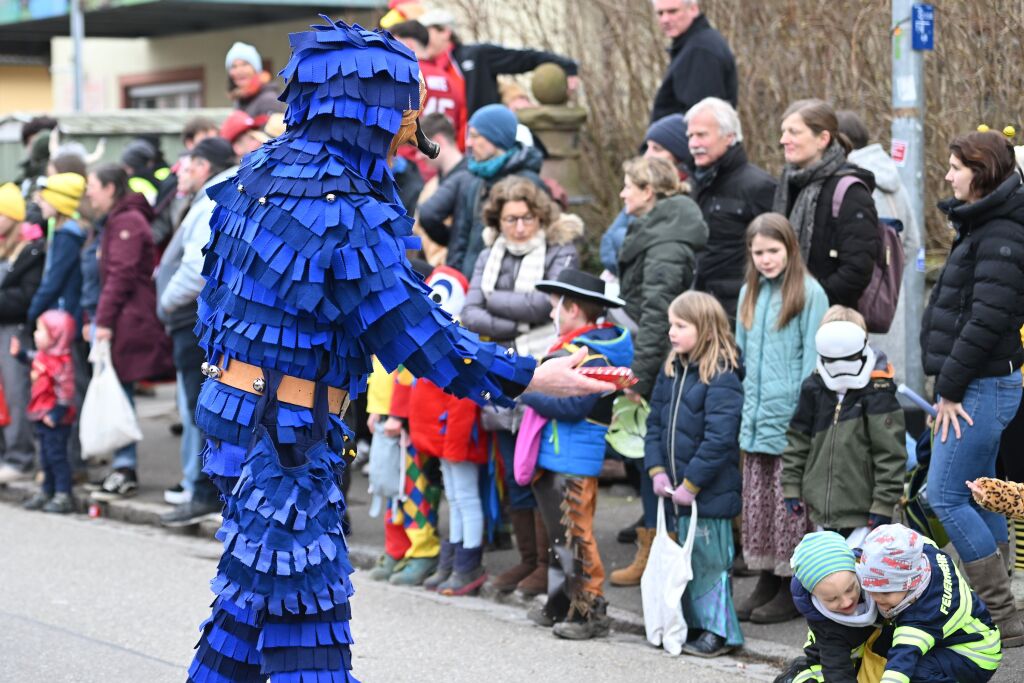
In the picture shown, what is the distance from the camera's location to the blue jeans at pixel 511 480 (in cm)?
776

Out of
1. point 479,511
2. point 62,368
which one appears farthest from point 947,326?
point 62,368

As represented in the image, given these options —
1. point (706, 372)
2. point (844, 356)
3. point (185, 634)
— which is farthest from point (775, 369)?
point (185, 634)

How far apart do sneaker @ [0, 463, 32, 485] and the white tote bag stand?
6.36 m

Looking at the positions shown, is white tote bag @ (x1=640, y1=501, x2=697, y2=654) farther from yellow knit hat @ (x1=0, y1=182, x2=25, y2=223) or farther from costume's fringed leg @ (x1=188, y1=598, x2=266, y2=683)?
yellow knit hat @ (x1=0, y1=182, x2=25, y2=223)

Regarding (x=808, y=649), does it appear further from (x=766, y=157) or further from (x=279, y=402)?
(x=766, y=157)

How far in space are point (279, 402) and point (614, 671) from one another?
2393mm

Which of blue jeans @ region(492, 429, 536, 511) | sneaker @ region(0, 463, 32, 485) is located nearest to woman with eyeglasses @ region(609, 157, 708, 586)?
blue jeans @ region(492, 429, 536, 511)

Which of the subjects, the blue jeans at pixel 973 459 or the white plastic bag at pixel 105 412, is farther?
the white plastic bag at pixel 105 412

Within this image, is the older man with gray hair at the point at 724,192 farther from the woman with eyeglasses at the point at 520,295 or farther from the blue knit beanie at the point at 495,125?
the blue knit beanie at the point at 495,125

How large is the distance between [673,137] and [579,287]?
6.23 ft

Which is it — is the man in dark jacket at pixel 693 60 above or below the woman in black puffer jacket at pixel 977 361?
above

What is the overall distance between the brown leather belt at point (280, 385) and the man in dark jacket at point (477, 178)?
399cm

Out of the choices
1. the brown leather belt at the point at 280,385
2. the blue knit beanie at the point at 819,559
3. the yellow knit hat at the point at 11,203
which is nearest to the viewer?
the brown leather belt at the point at 280,385

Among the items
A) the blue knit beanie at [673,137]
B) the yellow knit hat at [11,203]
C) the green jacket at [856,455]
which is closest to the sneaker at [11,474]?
the yellow knit hat at [11,203]
